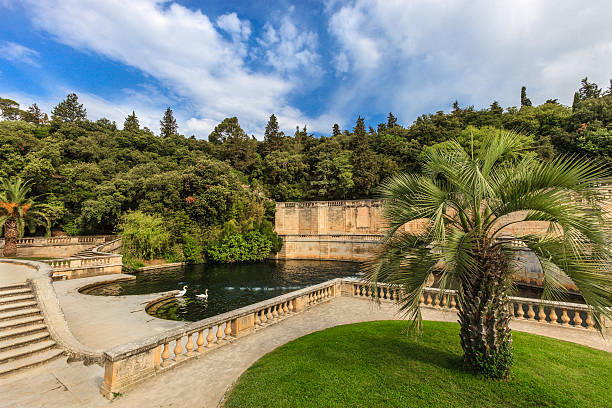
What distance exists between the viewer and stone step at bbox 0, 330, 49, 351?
6019 millimetres

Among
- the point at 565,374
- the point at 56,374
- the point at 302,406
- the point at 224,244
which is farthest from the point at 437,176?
the point at 224,244

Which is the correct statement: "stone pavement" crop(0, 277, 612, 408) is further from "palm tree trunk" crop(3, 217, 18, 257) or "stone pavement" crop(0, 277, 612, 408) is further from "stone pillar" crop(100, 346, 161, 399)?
"palm tree trunk" crop(3, 217, 18, 257)

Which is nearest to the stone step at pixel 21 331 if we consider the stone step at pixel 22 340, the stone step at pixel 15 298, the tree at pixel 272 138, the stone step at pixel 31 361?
the stone step at pixel 22 340

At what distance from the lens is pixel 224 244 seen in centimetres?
2708

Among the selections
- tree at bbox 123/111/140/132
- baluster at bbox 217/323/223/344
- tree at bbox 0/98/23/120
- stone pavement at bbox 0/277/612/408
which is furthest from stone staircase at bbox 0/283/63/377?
tree at bbox 0/98/23/120

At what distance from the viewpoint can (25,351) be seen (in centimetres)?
597

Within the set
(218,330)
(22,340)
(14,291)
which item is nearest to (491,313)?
(218,330)

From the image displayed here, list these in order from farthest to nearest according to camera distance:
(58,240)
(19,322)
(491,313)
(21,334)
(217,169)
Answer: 1. (217,169)
2. (58,240)
3. (19,322)
4. (21,334)
5. (491,313)

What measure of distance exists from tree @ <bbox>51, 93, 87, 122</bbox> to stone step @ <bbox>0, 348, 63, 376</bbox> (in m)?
72.2

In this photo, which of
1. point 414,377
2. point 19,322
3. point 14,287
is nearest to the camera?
point 414,377

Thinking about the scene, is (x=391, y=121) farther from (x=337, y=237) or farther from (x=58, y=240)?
(x=58, y=240)

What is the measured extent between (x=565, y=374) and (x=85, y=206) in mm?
33633

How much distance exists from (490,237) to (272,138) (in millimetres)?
50130

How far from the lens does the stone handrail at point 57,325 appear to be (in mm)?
5777
